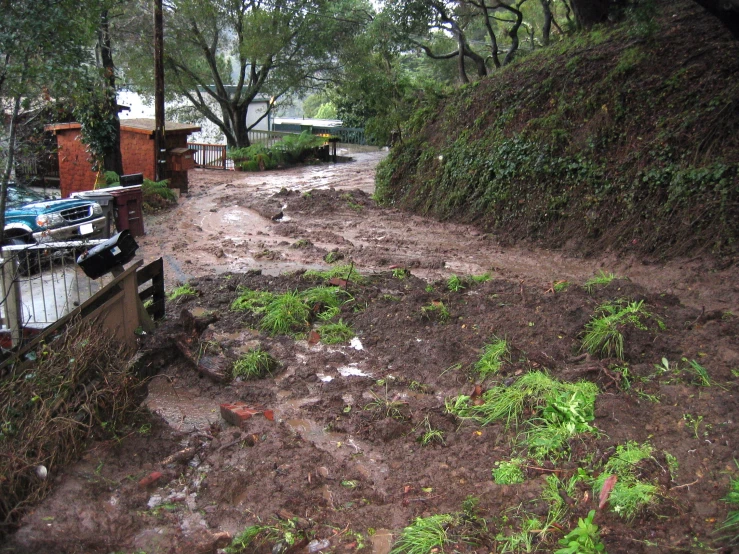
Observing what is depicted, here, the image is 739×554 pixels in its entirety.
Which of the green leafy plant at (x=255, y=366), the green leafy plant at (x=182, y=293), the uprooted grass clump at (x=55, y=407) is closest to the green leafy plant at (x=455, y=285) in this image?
the green leafy plant at (x=255, y=366)

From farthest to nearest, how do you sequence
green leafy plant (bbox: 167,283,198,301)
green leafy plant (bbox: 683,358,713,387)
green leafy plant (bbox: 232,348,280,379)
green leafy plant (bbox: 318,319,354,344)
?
1. green leafy plant (bbox: 167,283,198,301)
2. green leafy plant (bbox: 318,319,354,344)
3. green leafy plant (bbox: 232,348,280,379)
4. green leafy plant (bbox: 683,358,713,387)

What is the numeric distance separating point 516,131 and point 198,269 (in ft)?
25.3

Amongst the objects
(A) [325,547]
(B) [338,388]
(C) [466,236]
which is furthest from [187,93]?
(A) [325,547]

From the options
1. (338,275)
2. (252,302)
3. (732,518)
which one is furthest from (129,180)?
(732,518)

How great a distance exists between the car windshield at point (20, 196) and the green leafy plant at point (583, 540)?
39.4 feet

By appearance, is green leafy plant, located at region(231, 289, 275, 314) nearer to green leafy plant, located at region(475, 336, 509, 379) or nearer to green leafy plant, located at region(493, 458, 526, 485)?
green leafy plant, located at region(475, 336, 509, 379)

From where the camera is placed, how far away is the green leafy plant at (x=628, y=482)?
13.4ft

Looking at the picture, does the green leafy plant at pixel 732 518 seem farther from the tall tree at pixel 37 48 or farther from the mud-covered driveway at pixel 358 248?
the tall tree at pixel 37 48

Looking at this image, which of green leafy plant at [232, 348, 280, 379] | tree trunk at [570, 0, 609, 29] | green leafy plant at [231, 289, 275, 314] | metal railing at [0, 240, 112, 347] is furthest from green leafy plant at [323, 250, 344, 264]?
tree trunk at [570, 0, 609, 29]

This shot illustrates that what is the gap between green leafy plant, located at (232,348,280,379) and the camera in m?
6.97

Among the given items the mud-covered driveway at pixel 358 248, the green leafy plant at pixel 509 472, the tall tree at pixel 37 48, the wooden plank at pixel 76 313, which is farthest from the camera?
the mud-covered driveway at pixel 358 248

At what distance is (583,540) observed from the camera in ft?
12.4

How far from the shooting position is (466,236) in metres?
13.8

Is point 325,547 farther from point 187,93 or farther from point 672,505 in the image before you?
point 187,93
